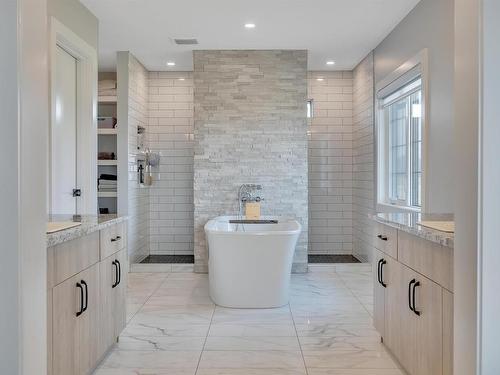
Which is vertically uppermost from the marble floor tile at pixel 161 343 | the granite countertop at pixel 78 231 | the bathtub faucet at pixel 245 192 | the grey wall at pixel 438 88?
the grey wall at pixel 438 88

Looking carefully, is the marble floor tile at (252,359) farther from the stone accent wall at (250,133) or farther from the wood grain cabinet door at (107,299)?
the stone accent wall at (250,133)

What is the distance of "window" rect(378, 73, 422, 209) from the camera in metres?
4.65

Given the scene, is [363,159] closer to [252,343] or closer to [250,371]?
[252,343]

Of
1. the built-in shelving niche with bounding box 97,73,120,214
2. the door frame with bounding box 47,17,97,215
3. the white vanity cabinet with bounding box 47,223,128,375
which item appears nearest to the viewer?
the white vanity cabinet with bounding box 47,223,128,375

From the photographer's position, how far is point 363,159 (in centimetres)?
624

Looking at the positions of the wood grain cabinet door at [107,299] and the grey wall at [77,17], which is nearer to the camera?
the wood grain cabinet door at [107,299]

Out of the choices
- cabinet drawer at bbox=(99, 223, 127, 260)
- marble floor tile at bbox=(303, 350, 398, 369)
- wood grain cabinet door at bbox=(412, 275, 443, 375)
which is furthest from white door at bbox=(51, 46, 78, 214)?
wood grain cabinet door at bbox=(412, 275, 443, 375)

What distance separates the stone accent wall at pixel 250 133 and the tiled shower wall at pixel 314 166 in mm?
1004

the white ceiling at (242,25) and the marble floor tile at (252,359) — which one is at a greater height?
the white ceiling at (242,25)

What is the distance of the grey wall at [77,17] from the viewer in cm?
379
